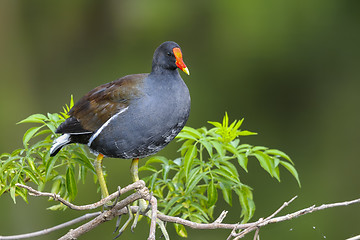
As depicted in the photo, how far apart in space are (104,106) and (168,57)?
203 mm

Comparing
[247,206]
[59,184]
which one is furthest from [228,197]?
[59,184]

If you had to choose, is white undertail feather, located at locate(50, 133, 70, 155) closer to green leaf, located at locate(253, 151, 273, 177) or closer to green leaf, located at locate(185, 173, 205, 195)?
green leaf, located at locate(185, 173, 205, 195)

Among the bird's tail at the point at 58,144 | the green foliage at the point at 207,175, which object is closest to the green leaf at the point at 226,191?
the green foliage at the point at 207,175

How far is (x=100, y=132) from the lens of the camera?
157 centimetres

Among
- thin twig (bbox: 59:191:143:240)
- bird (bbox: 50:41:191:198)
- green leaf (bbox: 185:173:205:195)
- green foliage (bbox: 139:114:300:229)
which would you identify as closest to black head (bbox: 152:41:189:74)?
bird (bbox: 50:41:191:198)

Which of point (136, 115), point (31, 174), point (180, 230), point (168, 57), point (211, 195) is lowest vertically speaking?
point (180, 230)

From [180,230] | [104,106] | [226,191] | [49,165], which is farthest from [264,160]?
[49,165]

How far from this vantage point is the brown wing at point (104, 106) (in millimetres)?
1554

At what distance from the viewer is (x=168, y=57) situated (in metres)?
1.57

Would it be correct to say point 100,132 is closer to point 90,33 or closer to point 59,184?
point 59,184

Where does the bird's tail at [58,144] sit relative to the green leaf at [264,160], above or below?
above

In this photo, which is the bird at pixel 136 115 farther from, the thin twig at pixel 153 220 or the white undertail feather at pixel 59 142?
the thin twig at pixel 153 220

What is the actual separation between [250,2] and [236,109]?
0.68m

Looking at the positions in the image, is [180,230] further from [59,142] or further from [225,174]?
[59,142]
